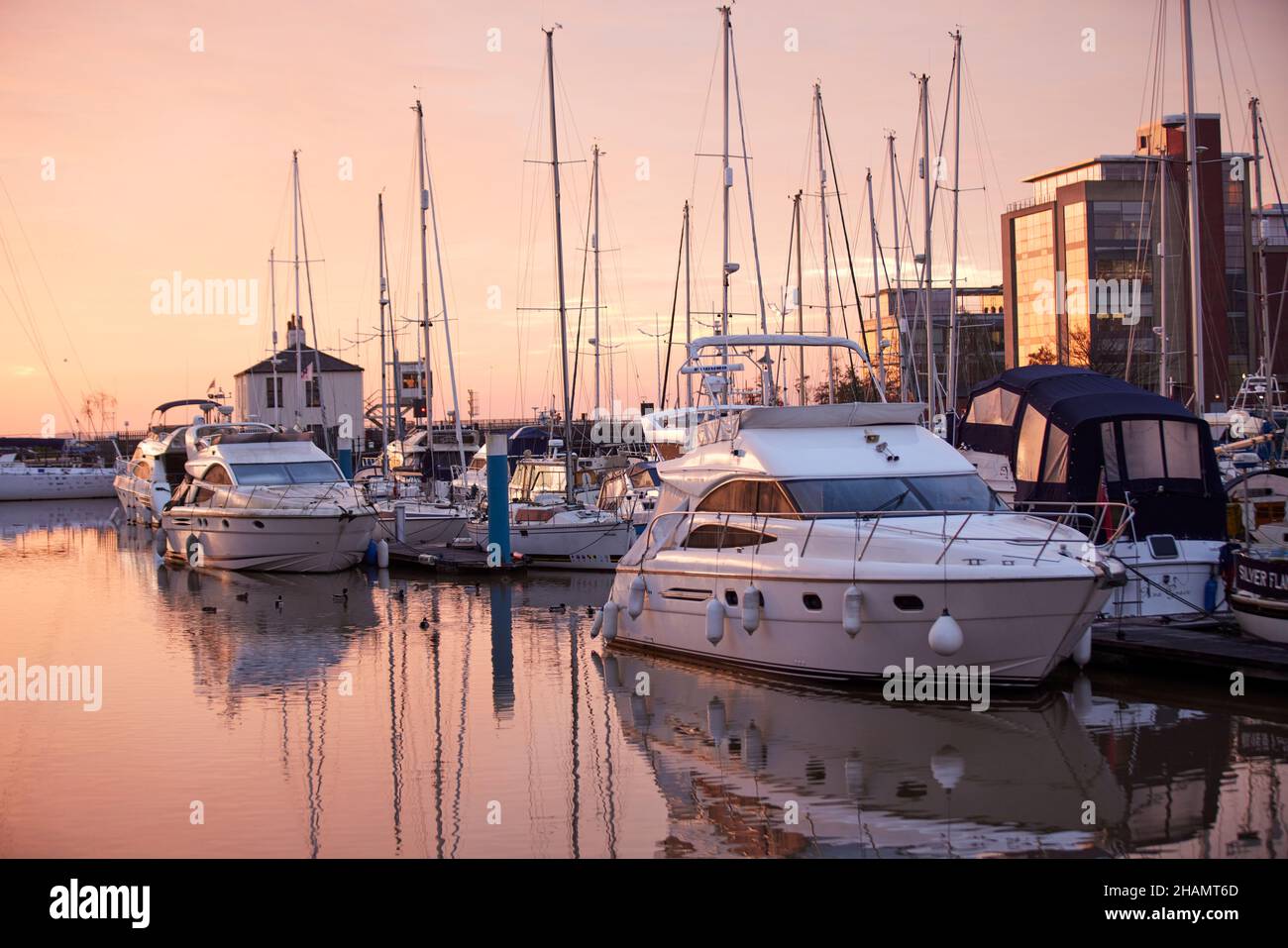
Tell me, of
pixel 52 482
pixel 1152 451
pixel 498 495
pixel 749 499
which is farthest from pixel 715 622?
pixel 52 482

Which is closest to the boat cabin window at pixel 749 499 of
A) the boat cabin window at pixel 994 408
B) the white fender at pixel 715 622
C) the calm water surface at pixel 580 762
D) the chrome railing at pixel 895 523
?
the chrome railing at pixel 895 523

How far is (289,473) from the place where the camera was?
31703mm

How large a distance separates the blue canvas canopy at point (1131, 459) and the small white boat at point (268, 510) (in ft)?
53.2

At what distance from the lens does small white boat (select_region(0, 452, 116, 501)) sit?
68812 mm

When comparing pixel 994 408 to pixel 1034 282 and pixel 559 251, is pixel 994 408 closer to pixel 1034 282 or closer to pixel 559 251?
pixel 559 251

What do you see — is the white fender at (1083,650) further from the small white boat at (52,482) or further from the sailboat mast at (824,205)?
the small white boat at (52,482)

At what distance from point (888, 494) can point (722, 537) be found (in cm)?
211

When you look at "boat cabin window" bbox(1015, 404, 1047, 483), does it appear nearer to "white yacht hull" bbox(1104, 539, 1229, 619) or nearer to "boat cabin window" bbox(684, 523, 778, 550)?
"white yacht hull" bbox(1104, 539, 1229, 619)

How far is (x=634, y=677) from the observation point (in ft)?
55.9

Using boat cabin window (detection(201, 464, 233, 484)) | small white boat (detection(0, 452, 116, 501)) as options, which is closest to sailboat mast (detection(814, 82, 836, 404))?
boat cabin window (detection(201, 464, 233, 484))

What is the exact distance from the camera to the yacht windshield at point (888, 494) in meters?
15.7
